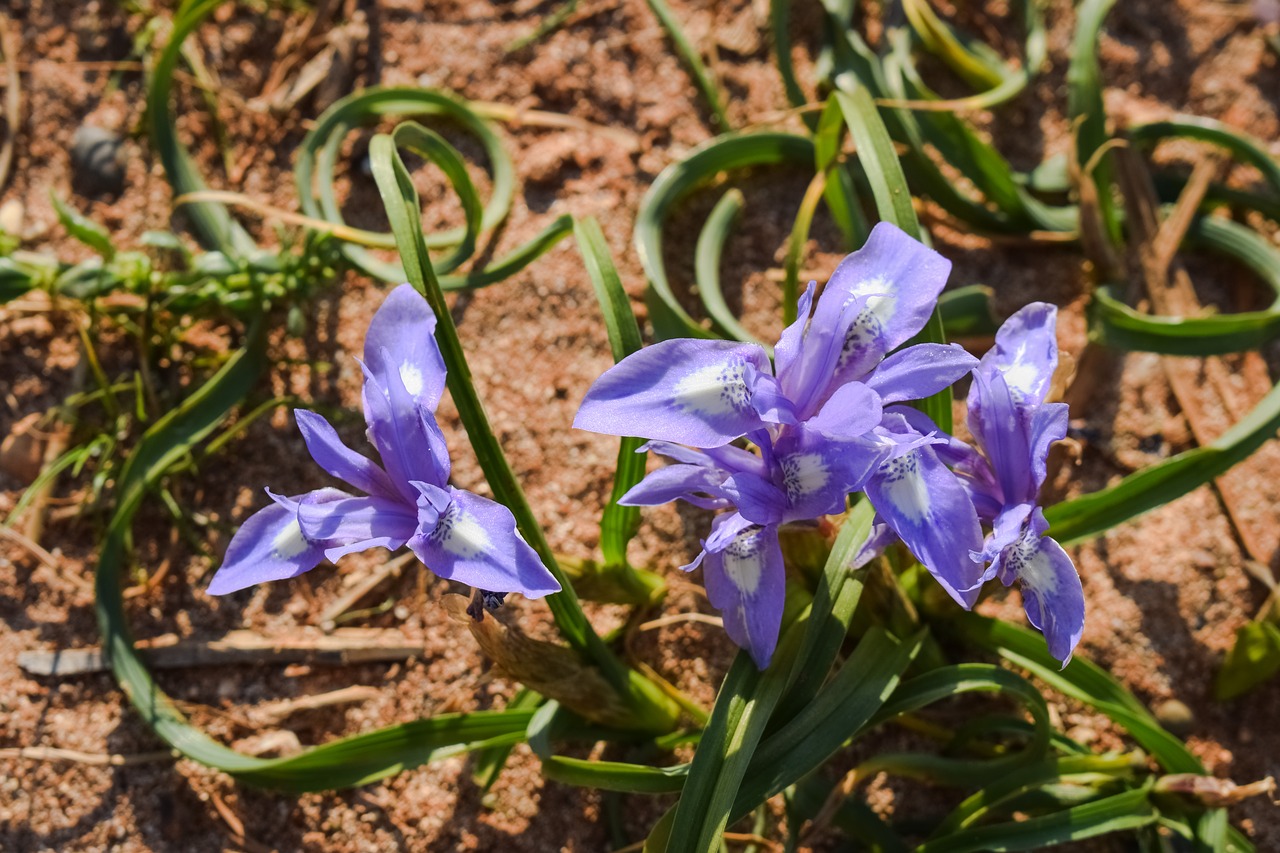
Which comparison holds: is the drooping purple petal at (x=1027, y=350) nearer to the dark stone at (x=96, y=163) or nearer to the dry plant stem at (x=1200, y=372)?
the dry plant stem at (x=1200, y=372)

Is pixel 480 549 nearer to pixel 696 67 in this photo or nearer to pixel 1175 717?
pixel 1175 717

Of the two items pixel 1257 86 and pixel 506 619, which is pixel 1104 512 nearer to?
pixel 506 619

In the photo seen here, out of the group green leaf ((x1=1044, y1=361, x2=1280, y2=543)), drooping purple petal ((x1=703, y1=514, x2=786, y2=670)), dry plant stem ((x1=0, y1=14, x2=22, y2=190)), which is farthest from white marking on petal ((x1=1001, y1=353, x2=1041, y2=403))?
dry plant stem ((x1=0, y1=14, x2=22, y2=190))

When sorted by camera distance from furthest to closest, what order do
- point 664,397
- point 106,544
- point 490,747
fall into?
point 106,544 → point 490,747 → point 664,397

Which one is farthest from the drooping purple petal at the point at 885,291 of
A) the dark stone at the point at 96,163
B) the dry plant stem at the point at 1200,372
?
the dark stone at the point at 96,163

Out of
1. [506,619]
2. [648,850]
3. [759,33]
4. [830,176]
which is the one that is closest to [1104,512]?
[830,176]

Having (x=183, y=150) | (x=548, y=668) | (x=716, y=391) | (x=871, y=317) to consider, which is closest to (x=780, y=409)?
(x=716, y=391)
